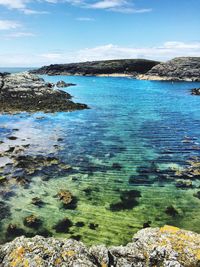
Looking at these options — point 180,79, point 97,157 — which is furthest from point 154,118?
point 180,79

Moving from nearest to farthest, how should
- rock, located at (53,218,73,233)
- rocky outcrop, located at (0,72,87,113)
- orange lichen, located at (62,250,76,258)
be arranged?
orange lichen, located at (62,250,76,258) → rock, located at (53,218,73,233) → rocky outcrop, located at (0,72,87,113)

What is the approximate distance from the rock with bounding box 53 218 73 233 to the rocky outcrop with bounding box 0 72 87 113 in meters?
45.4

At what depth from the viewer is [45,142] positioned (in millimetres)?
40469

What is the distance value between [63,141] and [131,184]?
16075mm

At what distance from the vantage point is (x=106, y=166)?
103 ft

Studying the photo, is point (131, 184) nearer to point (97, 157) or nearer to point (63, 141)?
point (97, 157)

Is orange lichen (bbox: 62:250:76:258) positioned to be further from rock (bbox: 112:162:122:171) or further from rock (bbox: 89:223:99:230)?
rock (bbox: 112:162:122:171)

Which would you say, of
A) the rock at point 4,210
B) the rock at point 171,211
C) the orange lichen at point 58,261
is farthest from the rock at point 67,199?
the orange lichen at point 58,261

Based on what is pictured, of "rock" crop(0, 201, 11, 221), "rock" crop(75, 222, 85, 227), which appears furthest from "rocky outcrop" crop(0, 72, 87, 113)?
"rock" crop(75, 222, 85, 227)

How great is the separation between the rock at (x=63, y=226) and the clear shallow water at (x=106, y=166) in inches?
11.7

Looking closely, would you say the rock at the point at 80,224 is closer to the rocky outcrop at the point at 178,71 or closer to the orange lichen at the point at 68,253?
the orange lichen at the point at 68,253

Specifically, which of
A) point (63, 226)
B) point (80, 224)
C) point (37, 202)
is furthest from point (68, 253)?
point (37, 202)

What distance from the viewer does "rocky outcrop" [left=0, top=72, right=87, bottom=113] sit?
66.8 meters

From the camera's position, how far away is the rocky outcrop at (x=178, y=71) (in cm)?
16038
